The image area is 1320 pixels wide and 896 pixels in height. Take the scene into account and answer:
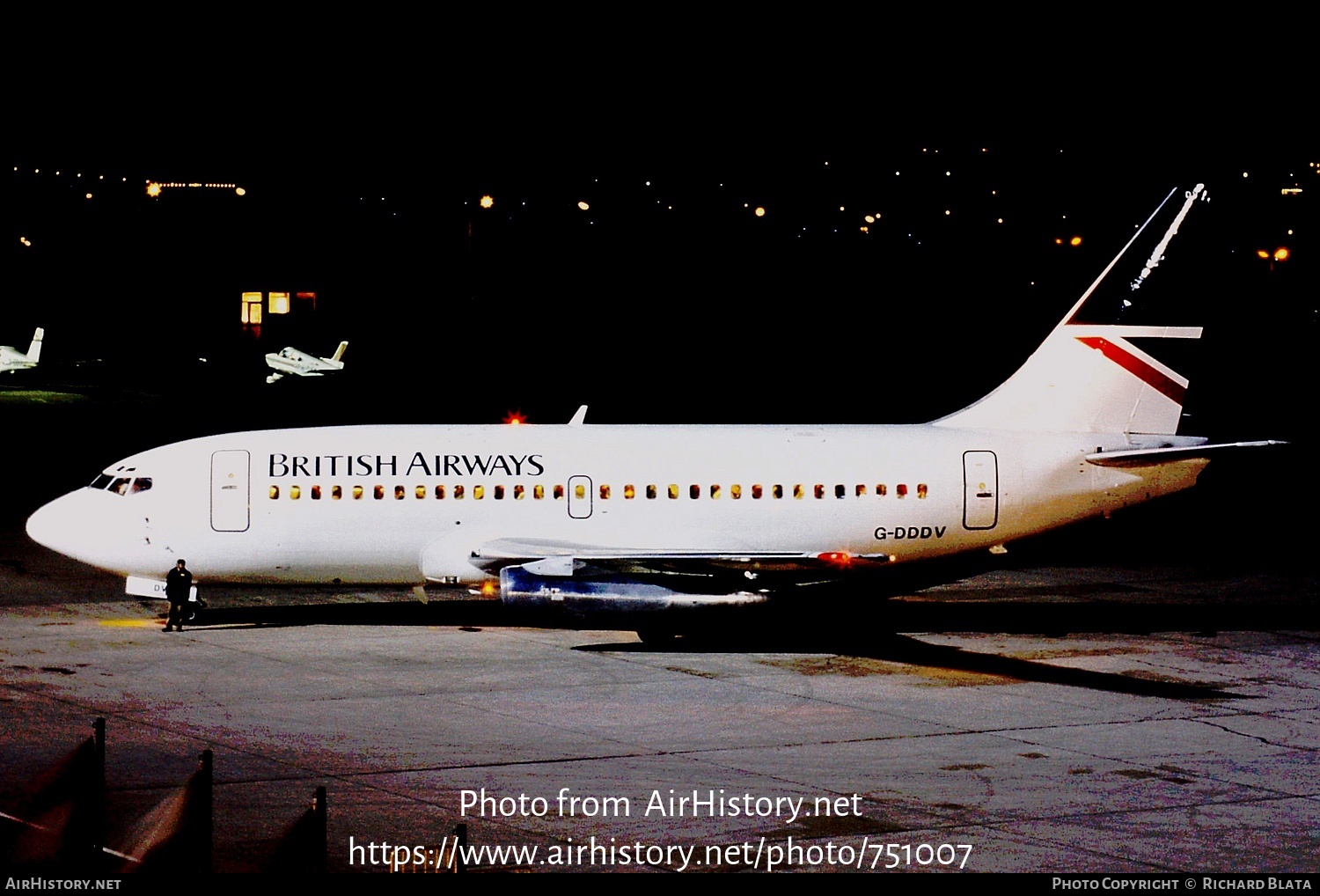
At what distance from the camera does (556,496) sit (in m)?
29.1

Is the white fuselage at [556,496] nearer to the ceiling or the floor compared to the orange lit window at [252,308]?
nearer to the floor

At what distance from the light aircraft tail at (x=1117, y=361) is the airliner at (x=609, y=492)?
0.19 ft

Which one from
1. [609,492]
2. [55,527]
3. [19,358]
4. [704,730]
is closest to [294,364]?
[19,358]

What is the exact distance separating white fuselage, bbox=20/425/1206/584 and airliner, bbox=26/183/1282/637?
0.03 meters

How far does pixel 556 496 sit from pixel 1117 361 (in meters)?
10.6

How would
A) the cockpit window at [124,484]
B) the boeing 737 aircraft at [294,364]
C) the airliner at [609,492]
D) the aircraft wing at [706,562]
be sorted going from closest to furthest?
1. the aircraft wing at [706,562]
2. the airliner at [609,492]
3. the cockpit window at [124,484]
4. the boeing 737 aircraft at [294,364]

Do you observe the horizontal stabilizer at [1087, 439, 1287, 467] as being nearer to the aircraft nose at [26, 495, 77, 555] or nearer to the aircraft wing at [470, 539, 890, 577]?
the aircraft wing at [470, 539, 890, 577]

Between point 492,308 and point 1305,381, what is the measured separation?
47.2 meters

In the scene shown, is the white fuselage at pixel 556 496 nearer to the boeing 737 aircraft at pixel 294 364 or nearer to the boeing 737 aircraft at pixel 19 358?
the boeing 737 aircraft at pixel 294 364

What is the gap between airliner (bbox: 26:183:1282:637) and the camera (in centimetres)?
2883

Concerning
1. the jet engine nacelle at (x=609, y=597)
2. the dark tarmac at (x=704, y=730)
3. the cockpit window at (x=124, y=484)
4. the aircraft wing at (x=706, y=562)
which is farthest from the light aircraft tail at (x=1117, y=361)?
the cockpit window at (x=124, y=484)

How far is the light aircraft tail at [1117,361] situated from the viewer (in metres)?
30.6

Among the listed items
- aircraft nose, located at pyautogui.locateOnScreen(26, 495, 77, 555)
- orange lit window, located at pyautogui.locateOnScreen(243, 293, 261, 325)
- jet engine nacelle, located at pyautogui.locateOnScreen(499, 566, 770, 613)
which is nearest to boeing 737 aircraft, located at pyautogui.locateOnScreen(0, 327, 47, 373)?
orange lit window, located at pyautogui.locateOnScreen(243, 293, 261, 325)

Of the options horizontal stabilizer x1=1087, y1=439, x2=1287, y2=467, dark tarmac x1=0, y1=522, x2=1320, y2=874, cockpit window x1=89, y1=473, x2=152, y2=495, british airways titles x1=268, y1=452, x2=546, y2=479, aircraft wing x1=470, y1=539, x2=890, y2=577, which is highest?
horizontal stabilizer x1=1087, y1=439, x2=1287, y2=467
